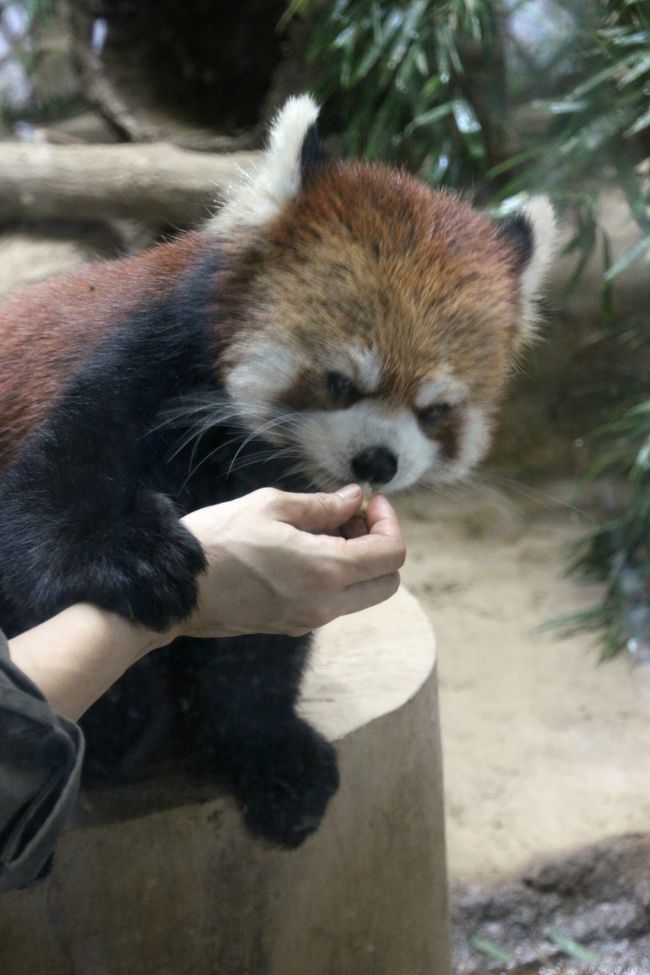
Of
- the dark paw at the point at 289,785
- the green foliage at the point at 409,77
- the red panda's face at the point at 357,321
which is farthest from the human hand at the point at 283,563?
the green foliage at the point at 409,77

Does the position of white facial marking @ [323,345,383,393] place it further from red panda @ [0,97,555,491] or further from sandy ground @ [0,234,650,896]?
sandy ground @ [0,234,650,896]

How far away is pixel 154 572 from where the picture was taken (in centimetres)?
124

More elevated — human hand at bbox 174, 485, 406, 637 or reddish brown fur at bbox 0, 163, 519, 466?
reddish brown fur at bbox 0, 163, 519, 466

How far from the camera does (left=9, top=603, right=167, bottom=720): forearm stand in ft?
3.65

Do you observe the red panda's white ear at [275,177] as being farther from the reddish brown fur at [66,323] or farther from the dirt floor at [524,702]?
the dirt floor at [524,702]

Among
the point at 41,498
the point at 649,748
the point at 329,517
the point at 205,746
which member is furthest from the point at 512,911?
the point at 41,498

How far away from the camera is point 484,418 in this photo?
1.61 m

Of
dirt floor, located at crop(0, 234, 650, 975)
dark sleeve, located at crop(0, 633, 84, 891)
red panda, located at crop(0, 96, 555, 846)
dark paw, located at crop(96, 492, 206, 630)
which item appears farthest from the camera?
dirt floor, located at crop(0, 234, 650, 975)

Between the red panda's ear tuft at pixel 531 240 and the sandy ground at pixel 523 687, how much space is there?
600mm

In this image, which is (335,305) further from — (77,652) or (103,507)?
(77,652)

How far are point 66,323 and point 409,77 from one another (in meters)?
0.62

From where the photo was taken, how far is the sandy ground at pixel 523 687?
8.41 feet

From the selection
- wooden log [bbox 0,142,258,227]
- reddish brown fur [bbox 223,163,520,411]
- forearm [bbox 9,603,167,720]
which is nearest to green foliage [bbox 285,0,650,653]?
reddish brown fur [bbox 223,163,520,411]

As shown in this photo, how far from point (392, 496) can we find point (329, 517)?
28 cm
